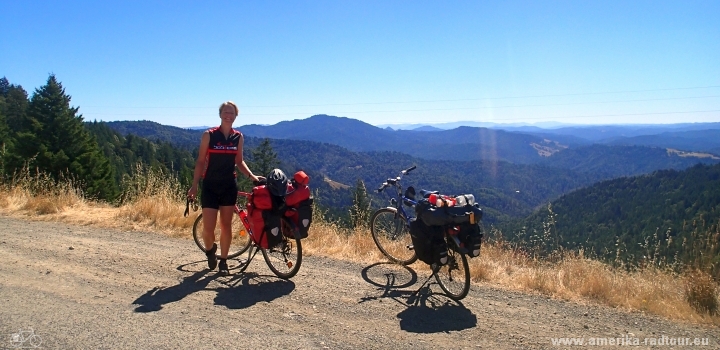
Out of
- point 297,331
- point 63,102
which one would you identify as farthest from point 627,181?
point 297,331

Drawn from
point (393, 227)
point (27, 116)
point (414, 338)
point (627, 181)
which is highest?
point (27, 116)

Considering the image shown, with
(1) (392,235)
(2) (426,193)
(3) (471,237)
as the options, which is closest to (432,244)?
(3) (471,237)

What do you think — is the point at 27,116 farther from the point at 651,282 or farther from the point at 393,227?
the point at 651,282

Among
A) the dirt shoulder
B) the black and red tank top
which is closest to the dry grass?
the dirt shoulder

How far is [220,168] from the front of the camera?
4.52 metres

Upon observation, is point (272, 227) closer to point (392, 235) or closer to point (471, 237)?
point (392, 235)

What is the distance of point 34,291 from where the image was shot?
3.94 meters

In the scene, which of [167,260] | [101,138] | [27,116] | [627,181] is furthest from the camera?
[627,181]

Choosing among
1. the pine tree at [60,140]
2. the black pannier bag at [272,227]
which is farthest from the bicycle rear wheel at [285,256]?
the pine tree at [60,140]

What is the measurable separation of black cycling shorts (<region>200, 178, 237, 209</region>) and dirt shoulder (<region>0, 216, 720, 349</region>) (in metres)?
0.82

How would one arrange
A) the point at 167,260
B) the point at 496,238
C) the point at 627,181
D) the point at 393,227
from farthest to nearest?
the point at 627,181
the point at 496,238
the point at 393,227
the point at 167,260

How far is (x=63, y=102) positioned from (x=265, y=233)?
38765 millimetres

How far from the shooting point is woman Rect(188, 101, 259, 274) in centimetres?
450

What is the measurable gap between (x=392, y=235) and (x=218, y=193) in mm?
2408
